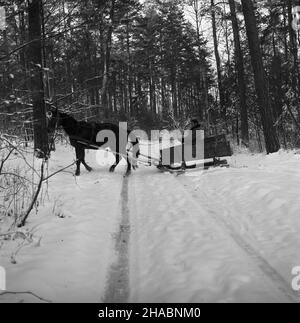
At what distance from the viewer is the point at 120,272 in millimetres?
4730

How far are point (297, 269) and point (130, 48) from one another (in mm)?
42047

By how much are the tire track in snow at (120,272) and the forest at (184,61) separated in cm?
228

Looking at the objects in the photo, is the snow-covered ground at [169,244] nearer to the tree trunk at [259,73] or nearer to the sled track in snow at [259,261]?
the sled track in snow at [259,261]

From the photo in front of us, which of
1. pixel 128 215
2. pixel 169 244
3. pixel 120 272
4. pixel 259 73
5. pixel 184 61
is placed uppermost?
pixel 184 61

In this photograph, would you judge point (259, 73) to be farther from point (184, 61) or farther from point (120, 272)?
point (184, 61)

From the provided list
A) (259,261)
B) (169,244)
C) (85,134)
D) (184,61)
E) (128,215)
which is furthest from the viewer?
(184,61)

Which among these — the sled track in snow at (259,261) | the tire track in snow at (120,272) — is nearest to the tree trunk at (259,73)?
the sled track in snow at (259,261)

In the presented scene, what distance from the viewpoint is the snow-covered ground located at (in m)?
4.16

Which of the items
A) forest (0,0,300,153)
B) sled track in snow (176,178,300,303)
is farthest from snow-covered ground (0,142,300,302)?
forest (0,0,300,153)

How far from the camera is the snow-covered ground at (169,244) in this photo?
416 cm

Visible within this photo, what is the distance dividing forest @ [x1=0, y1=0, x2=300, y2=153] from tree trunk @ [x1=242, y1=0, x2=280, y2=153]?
34 millimetres

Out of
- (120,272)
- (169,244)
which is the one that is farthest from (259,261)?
(120,272)

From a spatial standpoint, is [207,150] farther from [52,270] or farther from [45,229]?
[52,270]

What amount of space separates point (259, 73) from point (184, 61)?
27245 mm
